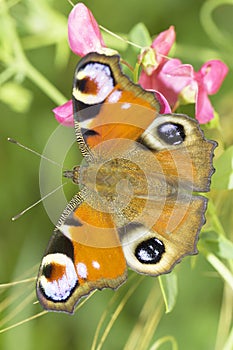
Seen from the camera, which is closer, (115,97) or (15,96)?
(115,97)

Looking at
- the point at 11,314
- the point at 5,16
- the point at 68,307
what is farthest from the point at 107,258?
the point at 5,16

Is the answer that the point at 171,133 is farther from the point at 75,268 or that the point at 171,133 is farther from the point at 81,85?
the point at 75,268

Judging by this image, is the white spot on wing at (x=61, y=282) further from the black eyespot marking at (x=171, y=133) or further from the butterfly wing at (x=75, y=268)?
the black eyespot marking at (x=171, y=133)

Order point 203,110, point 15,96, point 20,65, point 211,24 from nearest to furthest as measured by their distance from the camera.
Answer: point 203,110 → point 20,65 → point 15,96 → point 211,24

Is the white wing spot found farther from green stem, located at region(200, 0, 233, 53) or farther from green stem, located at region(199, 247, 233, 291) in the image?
green stem, located at region(200, 0, 233, 53)

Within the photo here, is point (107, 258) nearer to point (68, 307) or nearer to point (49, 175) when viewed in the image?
point (68, 307)

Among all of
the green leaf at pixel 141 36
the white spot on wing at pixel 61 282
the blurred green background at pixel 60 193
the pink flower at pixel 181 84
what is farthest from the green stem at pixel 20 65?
the white spot on wing at pixel 61 282

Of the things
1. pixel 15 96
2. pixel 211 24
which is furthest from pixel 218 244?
pixel 211 24
